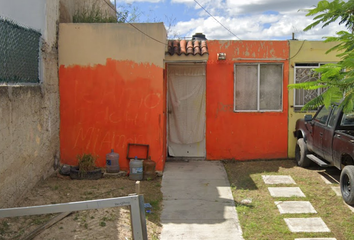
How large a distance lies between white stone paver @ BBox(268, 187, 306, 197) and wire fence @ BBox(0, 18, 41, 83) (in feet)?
17.4

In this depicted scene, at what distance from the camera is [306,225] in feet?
20.9

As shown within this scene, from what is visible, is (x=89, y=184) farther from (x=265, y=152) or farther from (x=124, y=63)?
(x=265, y=152)

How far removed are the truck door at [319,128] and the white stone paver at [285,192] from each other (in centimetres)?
117

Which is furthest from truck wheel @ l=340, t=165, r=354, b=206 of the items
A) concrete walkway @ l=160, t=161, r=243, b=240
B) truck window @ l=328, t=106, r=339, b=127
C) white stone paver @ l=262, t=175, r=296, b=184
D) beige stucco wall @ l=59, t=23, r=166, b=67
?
beige stucco wall @ l=59, t=23, r=166, b=67

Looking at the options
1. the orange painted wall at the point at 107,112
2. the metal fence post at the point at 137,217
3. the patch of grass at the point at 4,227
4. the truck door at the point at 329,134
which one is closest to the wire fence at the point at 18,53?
the orange painted wall at the point at 107,112

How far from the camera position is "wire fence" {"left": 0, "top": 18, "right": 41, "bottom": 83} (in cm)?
630

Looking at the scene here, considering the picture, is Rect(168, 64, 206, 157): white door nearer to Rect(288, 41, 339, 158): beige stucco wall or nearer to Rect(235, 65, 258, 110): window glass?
Rect(235, 65, 258, 110): window glass

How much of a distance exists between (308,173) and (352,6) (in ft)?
18.1

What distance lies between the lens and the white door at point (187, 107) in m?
10.4

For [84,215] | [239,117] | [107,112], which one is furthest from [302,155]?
[84,215]

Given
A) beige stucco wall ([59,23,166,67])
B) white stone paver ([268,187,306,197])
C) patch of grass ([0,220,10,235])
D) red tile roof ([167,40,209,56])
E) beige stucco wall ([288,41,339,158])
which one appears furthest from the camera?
beige stucco wall ([288,41,339,158])

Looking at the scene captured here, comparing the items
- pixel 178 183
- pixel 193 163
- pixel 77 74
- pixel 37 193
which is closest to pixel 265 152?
pixel 193 163

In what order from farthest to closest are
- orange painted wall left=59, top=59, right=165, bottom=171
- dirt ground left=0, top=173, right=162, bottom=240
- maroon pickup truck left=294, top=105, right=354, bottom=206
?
orange painted wall left=59, top=59, right=165, bottom=171
maroon pickup truck left=294, top=105, right=354, bottom=206
dirt ground left=0, top=173, right=162, bottom=240

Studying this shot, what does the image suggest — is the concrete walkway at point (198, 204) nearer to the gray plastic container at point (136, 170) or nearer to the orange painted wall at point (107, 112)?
the gray plastic container at point (136, 170)
